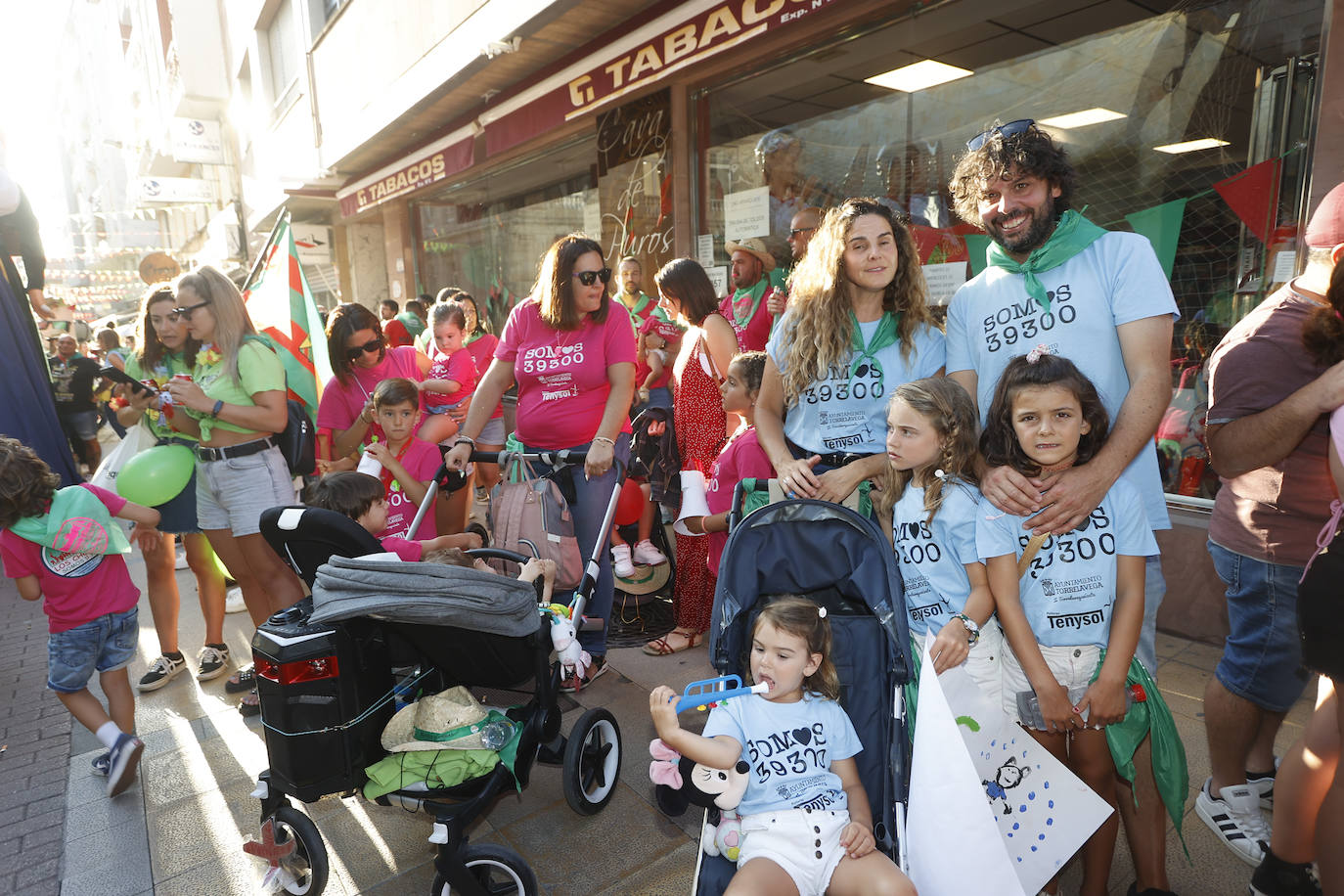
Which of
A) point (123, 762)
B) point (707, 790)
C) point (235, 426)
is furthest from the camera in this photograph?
point (235, 426)

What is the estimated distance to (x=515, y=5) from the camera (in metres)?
6.58

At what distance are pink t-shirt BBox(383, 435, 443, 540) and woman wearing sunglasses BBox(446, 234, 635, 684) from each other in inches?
14.7

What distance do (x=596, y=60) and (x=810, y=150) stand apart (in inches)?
92.2

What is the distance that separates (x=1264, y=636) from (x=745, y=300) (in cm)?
342

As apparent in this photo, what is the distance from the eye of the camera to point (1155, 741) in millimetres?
1976

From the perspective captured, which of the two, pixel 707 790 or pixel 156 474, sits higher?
pixel 156 474

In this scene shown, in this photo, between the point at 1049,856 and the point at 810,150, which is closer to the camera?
the point at 1049,856

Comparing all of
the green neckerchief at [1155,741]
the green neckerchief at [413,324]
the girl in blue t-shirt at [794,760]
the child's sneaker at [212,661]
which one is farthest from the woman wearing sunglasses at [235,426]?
the green neckerchief at [413,324]

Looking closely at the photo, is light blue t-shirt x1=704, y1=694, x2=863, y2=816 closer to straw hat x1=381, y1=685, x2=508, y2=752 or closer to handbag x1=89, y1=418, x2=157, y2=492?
straw hat x1=381, y1=685, x2=508, y2=752

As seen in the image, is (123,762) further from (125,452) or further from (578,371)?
(578,371)

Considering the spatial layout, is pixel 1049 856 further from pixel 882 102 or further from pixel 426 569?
pixel 882 102

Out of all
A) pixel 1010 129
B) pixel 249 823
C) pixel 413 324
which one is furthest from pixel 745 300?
pixel 413 324

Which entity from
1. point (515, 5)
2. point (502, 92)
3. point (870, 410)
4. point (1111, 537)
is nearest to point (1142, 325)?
point (1111, 537)

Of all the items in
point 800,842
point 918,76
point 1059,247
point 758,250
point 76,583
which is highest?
point 918,76
